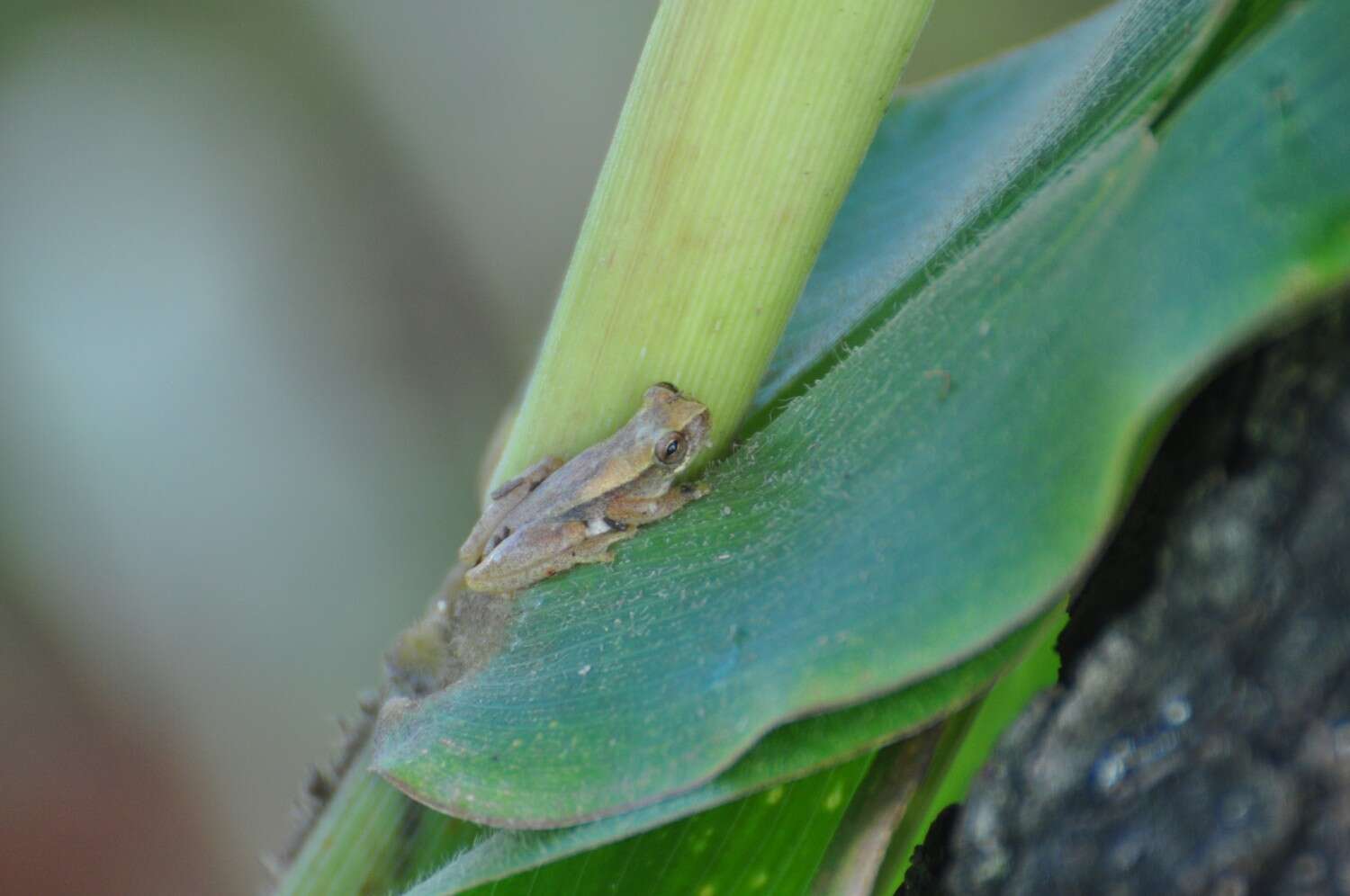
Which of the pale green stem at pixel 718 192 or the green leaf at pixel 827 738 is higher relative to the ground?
the pale green stem at pixel 718 192

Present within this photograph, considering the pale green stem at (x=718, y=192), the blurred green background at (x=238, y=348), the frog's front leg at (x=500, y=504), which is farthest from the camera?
the blurred green background at (x=238, y=348)

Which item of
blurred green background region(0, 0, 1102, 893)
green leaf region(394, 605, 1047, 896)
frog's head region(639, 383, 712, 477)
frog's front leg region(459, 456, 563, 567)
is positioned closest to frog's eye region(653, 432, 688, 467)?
frog's head region(639, 383, 712, 477)

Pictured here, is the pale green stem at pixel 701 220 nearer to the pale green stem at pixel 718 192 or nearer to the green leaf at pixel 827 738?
the pale green stem at pixel 718 192

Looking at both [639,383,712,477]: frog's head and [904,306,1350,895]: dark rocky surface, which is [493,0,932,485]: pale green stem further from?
[904,306,1350,895]: dark rocky surface

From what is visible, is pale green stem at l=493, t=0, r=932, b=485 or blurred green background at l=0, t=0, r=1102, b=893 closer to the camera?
pale green stem at l=493, t=0, r=932, b=485

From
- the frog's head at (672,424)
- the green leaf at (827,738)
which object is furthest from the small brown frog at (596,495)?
the green leaf at (827,738)

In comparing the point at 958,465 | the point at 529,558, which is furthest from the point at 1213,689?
the point at 529,558
